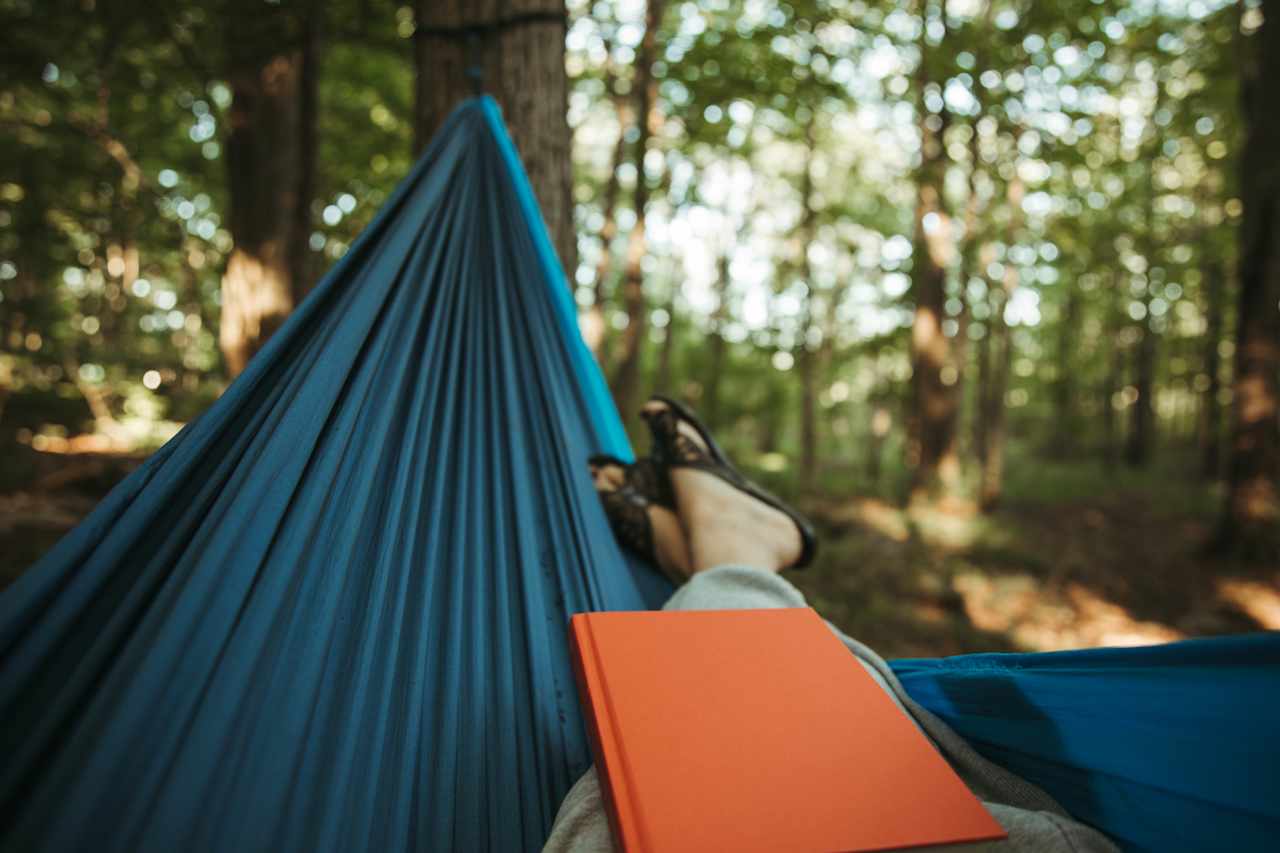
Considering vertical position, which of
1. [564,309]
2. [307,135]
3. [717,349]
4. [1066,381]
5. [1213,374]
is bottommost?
[1066,381]

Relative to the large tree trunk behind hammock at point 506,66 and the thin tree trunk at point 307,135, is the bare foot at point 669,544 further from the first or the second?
the thin tree trunk at point 307,135

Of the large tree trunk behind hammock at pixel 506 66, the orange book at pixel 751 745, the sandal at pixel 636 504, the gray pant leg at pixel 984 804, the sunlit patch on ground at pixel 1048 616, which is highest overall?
the large tree trunk behind hammock at pixel 506 66

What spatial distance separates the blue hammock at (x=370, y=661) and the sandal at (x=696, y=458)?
1.08ft

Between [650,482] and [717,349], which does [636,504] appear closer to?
[650,482]

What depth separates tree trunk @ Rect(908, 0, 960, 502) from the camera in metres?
5.47

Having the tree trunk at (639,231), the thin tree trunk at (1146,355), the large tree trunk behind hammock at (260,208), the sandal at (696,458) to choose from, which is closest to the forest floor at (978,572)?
the large tree trunk behind hammock at (260,208)

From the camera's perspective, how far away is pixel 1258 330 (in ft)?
12.6

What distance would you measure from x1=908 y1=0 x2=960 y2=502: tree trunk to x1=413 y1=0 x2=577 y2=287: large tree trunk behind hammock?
4749 mm

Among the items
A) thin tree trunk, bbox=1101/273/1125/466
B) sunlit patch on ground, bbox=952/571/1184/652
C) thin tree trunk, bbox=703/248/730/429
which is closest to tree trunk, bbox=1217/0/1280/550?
sunlit patch on ground, bbox=952/571/1184/652

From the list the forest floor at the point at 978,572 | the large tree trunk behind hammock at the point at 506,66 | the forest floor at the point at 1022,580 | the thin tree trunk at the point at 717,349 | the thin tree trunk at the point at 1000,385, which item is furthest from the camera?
the thin tree trunk at the point at 717,349

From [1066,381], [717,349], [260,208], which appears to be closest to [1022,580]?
[260,208]

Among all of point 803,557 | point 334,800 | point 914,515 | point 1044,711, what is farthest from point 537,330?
point 914,515

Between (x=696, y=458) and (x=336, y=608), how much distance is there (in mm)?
790

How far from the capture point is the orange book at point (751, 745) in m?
0.56
